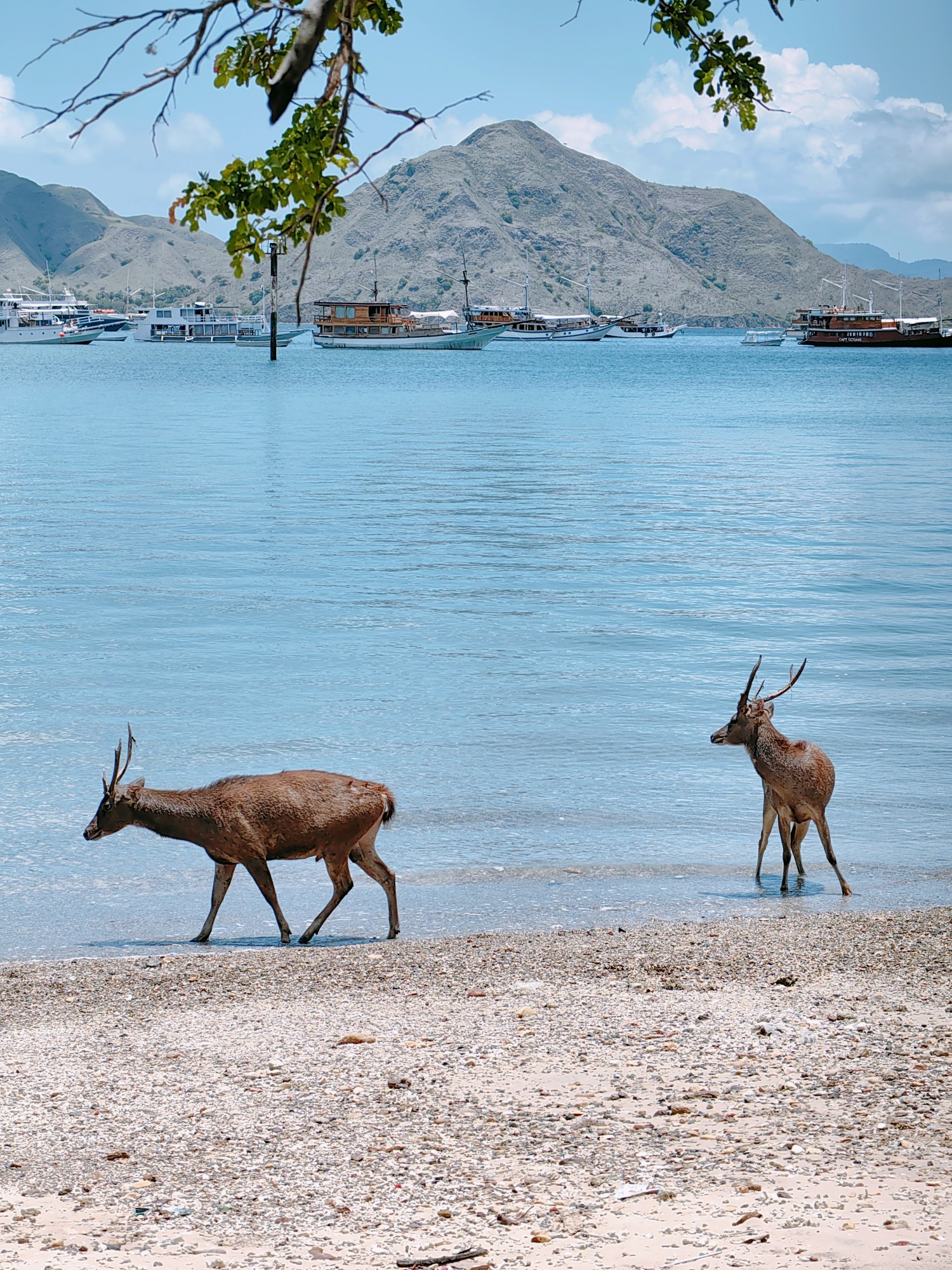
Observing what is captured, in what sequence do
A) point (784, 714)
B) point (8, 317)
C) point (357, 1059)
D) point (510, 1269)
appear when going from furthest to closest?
point (8, 317)
point (784, 714)
point (357, 1059)
point (510, 1269)

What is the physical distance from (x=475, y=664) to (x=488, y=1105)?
12.3 m

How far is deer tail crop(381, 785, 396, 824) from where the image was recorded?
28.2ft

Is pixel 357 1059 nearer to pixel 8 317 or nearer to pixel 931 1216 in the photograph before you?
pixel 931 1216

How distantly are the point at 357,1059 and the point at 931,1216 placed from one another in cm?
264

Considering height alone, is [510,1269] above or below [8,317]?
below

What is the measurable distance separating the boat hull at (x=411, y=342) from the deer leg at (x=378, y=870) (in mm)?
163338

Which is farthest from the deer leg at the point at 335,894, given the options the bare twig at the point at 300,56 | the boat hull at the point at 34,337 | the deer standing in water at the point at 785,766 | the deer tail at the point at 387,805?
the boat hull at the point at 34,337

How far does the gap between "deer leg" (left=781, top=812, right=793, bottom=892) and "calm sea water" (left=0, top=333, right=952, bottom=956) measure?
14 centimetres

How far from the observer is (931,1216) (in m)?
4.80

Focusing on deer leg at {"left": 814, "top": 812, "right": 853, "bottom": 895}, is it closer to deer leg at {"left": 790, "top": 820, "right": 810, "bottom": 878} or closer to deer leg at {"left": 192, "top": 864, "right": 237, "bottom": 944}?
deer leg at {"left": 790, "top": 820, "right": 810, "bottom": 878}

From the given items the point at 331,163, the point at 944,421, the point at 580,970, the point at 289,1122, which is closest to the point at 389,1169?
the point at 289,1122

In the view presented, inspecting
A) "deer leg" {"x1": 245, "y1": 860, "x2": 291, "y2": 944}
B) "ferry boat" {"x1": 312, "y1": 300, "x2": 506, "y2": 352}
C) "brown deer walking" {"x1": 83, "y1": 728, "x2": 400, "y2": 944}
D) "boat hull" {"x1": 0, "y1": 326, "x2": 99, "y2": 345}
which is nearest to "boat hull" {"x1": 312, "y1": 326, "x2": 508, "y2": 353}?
"ferry boat" {"x1": 312, "y1": 300, "x2": 506, "y2": 352}

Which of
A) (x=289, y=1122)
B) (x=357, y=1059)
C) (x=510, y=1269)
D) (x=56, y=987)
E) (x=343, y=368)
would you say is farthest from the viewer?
(x=343, y=368)

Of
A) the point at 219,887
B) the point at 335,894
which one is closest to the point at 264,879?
the point at 219,887
